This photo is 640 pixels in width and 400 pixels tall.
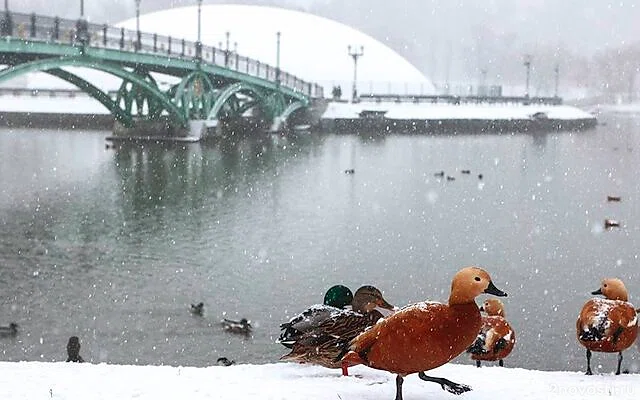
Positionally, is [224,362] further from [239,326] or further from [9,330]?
[9,330]

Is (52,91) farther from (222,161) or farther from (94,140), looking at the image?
(222,161)

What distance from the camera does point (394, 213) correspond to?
115 ft

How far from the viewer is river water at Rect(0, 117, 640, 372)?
18438mm

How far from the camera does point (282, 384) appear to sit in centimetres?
752

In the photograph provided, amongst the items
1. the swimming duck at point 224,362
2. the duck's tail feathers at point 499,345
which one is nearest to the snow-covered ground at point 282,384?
the duck's tail feathers at point 499,345

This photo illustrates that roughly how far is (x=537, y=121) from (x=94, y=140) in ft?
169

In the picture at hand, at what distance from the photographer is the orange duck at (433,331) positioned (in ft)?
21.2

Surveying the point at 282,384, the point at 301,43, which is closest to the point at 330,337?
the point at 282,384

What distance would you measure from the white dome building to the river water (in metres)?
76.3

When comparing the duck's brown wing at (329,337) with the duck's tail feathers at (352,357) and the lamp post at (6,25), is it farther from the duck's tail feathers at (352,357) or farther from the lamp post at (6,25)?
the lamp post at (6,25)

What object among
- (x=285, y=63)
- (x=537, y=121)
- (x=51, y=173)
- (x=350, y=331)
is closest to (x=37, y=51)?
(x=51, y=173)

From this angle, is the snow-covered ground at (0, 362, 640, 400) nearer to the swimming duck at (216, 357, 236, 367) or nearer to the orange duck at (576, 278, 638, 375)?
the orange duck at (576, 278, 638, 375)

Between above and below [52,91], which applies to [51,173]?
below

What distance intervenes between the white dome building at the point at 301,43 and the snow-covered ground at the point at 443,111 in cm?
2661
